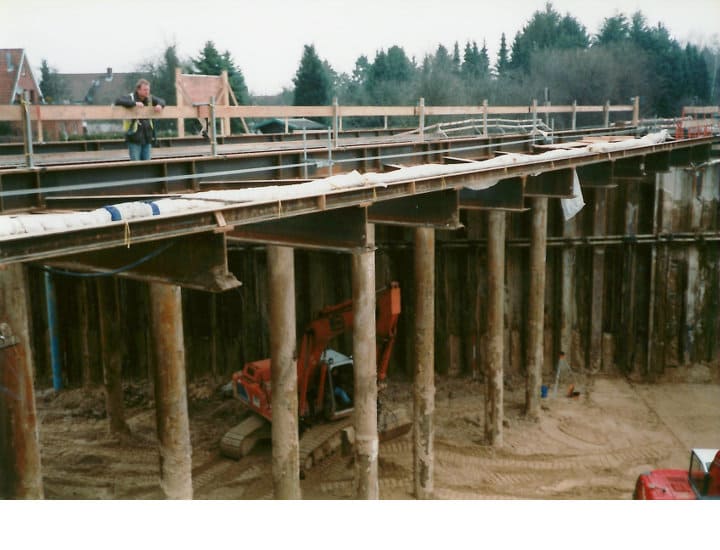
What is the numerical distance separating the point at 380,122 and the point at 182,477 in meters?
40.0

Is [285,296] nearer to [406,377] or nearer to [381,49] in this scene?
[406,377]

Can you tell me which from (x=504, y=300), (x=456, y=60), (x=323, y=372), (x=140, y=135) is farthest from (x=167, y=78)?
(x=140, y=135)

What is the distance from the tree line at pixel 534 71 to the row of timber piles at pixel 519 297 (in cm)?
1416

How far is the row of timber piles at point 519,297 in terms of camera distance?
1938 cm

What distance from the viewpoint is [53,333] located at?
18.8 m

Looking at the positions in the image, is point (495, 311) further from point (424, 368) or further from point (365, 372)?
point (365, 372)

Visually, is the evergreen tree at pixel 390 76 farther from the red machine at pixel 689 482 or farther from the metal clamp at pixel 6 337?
the metal clamp at pixel 6 337

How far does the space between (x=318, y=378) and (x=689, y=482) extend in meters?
7.12

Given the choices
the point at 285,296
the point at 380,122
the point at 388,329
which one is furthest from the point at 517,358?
the point at 380,122

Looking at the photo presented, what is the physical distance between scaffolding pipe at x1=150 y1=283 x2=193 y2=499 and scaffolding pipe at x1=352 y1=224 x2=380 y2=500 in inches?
113

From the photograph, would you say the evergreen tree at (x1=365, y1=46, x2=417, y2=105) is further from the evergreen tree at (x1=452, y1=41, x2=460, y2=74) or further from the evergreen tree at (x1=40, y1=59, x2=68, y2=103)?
the evergreen tree at (x1=40, y1=59, x2=68, y2=103)

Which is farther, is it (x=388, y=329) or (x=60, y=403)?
(x=60, y=403)

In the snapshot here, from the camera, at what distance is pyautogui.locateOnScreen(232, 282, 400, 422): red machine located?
1478 centimetres

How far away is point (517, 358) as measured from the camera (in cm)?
2067
